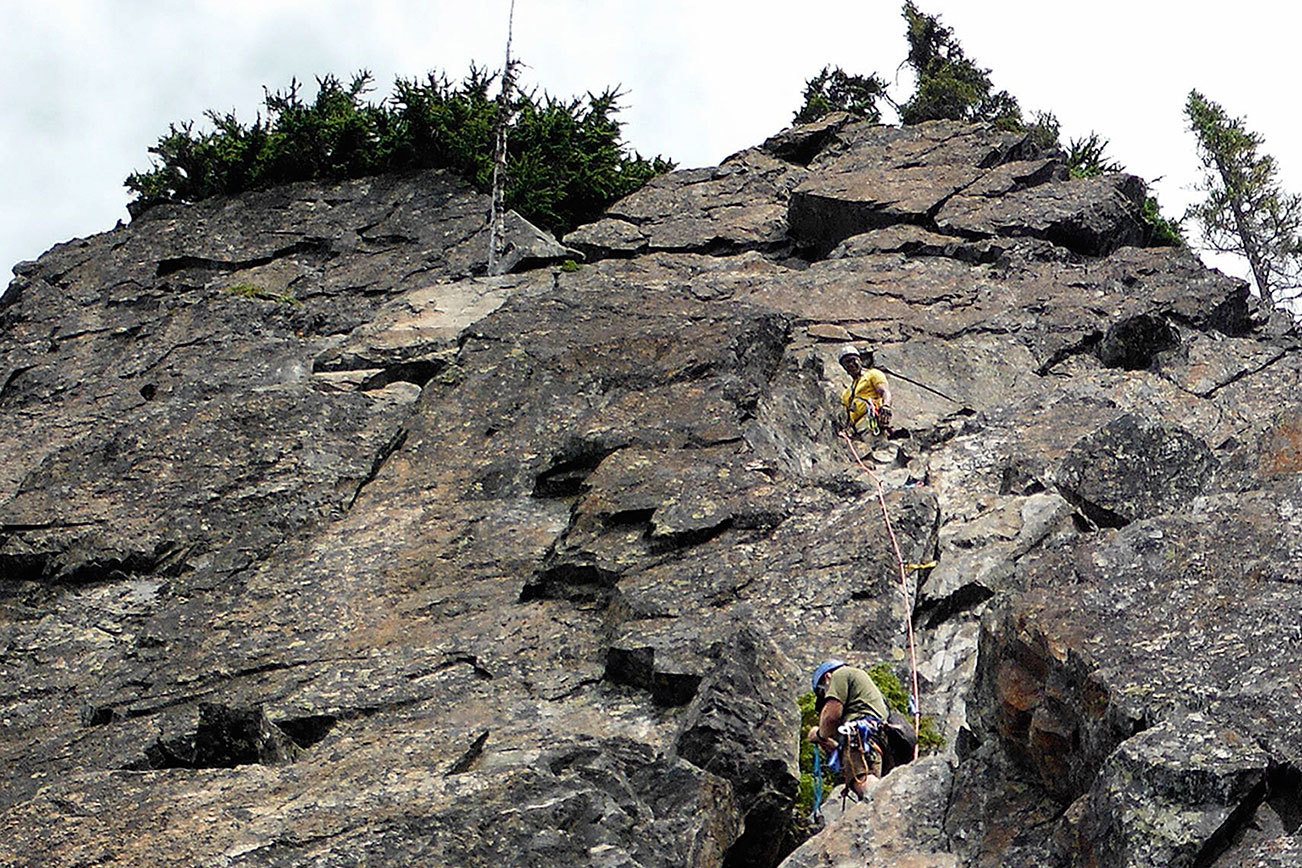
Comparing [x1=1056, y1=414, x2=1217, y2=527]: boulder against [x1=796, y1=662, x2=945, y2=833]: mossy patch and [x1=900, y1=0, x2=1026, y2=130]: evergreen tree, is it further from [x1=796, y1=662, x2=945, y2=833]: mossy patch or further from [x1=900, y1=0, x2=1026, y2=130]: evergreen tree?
[x1=900, y1=0, x2=1026, y2=130]: evergreen tree

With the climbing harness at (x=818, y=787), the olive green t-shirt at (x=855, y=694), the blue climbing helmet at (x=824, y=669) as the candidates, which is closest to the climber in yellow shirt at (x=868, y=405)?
the blue climbing helmet at (x=824, y=669)

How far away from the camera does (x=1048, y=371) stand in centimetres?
2605

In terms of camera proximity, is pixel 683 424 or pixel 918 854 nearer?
pixel 918 854

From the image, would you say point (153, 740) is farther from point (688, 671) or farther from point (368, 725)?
point (688, 671)

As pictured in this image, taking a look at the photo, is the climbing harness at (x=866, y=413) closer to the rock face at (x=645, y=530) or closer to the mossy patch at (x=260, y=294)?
the rock face at (x=645, y=530)

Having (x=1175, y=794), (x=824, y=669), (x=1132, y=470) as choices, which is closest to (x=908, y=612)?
(x=824, y=669)

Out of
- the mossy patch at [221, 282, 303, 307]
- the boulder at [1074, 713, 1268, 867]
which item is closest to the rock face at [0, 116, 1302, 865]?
the boulder at [1074, 713, 1268, 867]

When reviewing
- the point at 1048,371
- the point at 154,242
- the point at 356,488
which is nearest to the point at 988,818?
the point at 356,488

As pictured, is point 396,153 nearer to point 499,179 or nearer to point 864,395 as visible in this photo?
point 499,179

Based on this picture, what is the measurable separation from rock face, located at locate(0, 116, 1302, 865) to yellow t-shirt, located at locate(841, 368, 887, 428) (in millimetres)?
605

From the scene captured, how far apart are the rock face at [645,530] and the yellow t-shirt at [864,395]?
0.61m

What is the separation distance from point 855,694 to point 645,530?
472cm

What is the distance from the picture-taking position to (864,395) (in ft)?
79.0

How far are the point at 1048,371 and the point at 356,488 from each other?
1122cm
